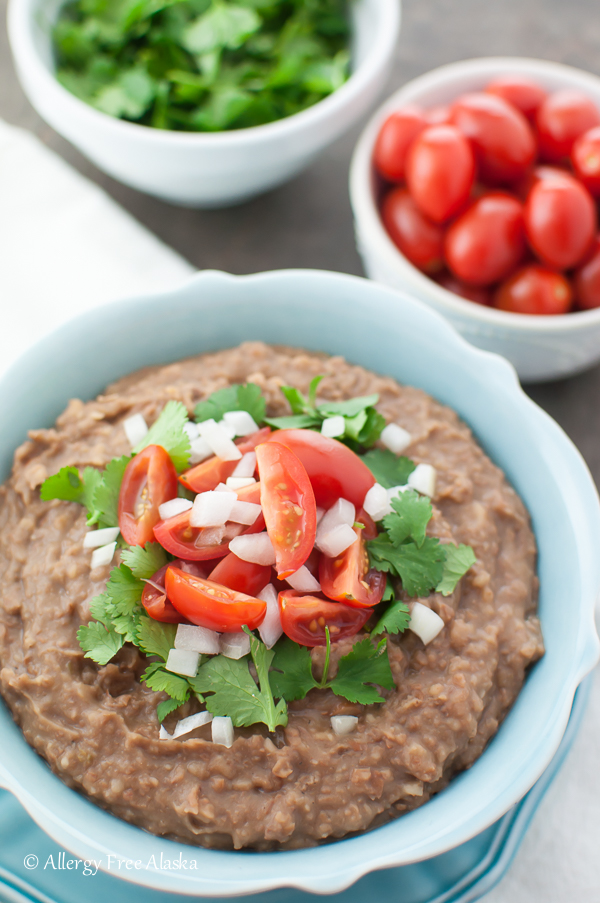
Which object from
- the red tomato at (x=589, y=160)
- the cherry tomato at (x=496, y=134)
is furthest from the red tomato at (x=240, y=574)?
the red tomato at (x=589, y=160)

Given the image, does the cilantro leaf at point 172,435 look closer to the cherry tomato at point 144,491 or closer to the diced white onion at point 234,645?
the cherry tomato at point 144,491

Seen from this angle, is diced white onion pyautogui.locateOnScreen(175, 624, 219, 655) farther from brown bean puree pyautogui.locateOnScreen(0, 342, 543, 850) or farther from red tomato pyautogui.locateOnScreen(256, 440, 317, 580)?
red tomato pyautogui.locateOnScreen(256, 440, 317, 580)

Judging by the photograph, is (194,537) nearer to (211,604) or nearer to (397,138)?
(211,604)

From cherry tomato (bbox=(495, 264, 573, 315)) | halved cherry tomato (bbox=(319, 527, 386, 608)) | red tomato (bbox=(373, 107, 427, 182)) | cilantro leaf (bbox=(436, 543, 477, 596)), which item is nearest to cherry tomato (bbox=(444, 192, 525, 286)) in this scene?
cherry tomato (bbox=(495, 264, 573, 315))

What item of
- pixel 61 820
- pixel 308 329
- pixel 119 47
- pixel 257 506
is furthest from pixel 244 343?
pixel 119 47

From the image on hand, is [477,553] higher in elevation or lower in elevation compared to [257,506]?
lower

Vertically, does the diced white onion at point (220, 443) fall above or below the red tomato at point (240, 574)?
above

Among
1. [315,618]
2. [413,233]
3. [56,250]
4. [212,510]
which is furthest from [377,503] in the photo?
[56,250]

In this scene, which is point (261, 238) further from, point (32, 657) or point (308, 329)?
point (32, 657)
